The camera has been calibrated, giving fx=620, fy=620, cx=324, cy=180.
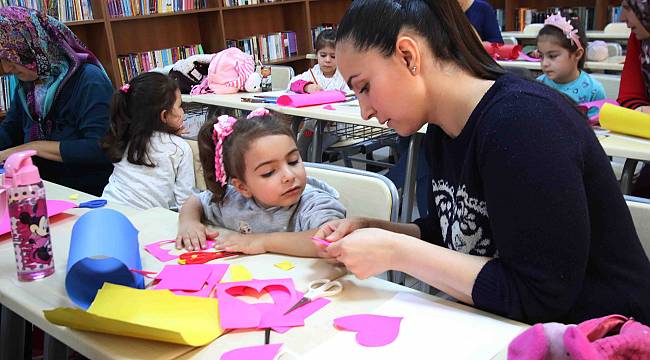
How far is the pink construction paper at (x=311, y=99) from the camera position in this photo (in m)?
3.28

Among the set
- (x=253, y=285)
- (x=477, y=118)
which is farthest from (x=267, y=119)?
(x=477, y=118)

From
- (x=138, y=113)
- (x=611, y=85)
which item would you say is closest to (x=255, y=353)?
(x=138, y=113)

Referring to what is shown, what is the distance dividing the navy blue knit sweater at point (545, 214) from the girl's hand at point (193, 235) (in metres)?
0.65

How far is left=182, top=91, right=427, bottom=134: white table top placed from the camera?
2.90 m

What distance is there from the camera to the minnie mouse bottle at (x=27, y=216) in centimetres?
119

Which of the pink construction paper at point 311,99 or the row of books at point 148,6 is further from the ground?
the row of books at point 148,6

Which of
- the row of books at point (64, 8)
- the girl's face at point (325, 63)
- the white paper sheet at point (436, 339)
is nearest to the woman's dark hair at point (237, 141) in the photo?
the white paper sheet at point (436, 339)

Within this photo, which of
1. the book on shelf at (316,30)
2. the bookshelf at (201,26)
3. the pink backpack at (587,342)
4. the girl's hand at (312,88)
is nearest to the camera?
the pink backpack at (587,342)

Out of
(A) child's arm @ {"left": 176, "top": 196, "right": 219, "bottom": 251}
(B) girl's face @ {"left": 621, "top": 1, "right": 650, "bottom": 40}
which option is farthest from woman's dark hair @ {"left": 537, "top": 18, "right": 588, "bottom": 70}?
(A) child's arm @ {"left": 176, "top": 196, "right": 219, "bottom": 251}

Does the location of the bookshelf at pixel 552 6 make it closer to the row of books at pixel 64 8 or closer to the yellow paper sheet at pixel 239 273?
the row of books at pixel 64 8

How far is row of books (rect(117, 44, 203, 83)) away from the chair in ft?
11.4

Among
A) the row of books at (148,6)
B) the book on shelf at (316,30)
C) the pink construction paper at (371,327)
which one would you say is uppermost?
the row of books at (148,6)

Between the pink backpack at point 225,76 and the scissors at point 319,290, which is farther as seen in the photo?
the pink backpack at point 225,76

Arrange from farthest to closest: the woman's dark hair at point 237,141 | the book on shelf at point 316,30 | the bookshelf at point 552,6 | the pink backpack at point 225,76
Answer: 1. the bookshelf at point 552,6
2. the book on shelf at point 316,30
3. the pink backpack at point 225,76
4. the woman's dark hair at point 237,141
